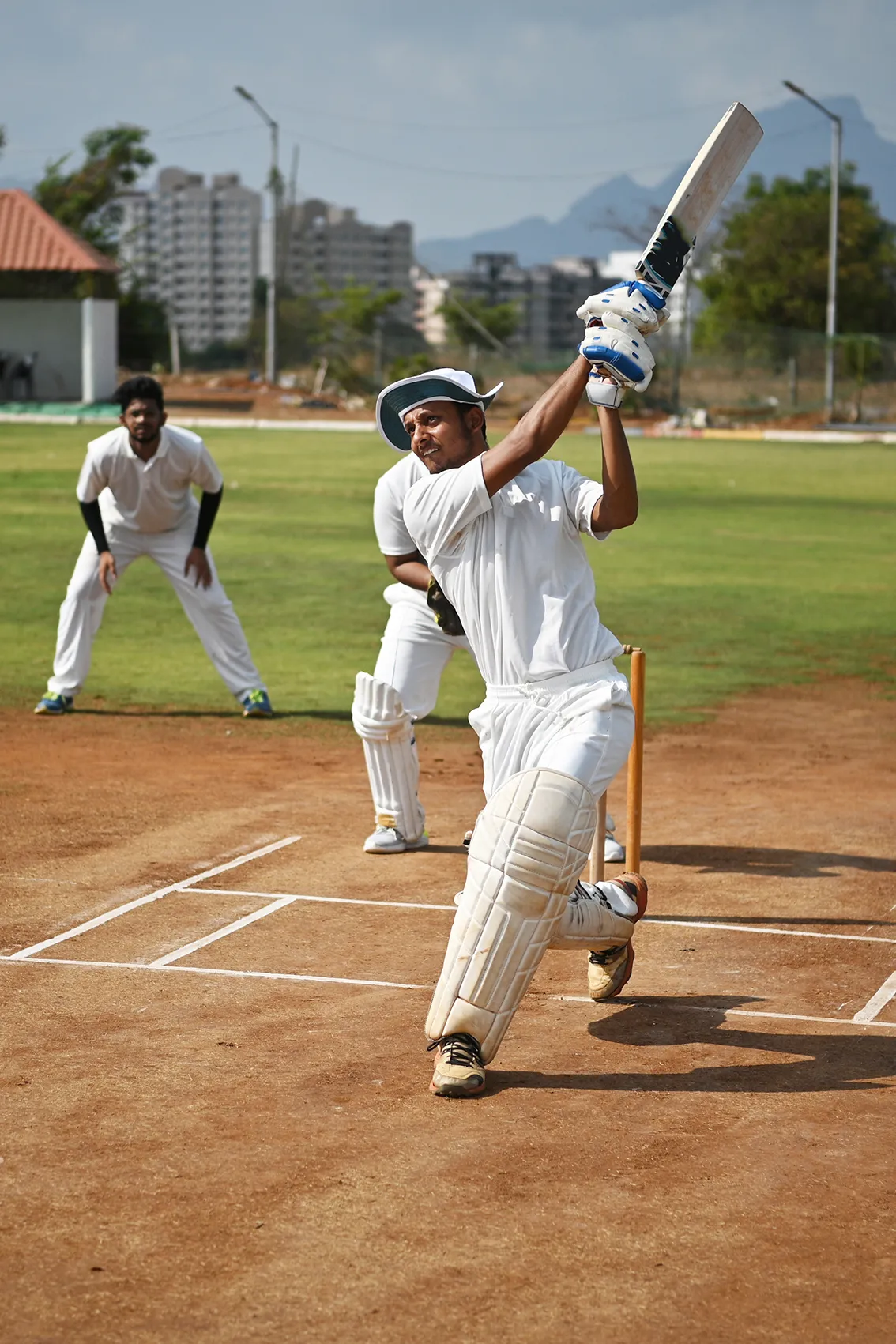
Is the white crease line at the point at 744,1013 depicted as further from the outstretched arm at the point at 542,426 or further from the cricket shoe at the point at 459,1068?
the outstretched arm at the point at 542,426

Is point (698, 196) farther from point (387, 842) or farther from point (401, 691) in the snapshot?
point (387, 842)

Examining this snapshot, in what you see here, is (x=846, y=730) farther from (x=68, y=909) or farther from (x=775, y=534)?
(x=775, y=534)

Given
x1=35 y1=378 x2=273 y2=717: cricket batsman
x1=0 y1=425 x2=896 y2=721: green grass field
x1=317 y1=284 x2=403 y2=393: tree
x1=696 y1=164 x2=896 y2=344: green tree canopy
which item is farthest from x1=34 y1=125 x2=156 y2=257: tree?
x1=35 y1=378 x2=273 y2=717: cricket batsman

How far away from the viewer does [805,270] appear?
68.9 metres

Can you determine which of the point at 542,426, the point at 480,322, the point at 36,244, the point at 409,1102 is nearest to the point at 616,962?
the point at 409,1102

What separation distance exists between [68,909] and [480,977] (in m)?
2.54

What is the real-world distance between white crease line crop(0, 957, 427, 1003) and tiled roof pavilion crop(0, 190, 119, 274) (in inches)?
2019

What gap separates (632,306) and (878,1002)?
8.79 ft

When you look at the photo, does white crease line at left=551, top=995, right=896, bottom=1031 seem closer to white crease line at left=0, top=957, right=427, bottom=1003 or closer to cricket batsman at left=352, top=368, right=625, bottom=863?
white crease line at left=0, top=957, right=427, bottom=1003

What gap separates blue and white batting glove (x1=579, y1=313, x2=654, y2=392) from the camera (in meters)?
5.23

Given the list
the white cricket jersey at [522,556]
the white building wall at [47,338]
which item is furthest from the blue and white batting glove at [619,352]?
the white building wall at [47,338]

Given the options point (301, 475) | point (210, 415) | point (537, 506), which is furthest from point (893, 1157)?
point (210, 415)

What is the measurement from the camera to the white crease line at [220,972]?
6.44m

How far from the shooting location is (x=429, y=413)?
19.2 feet
